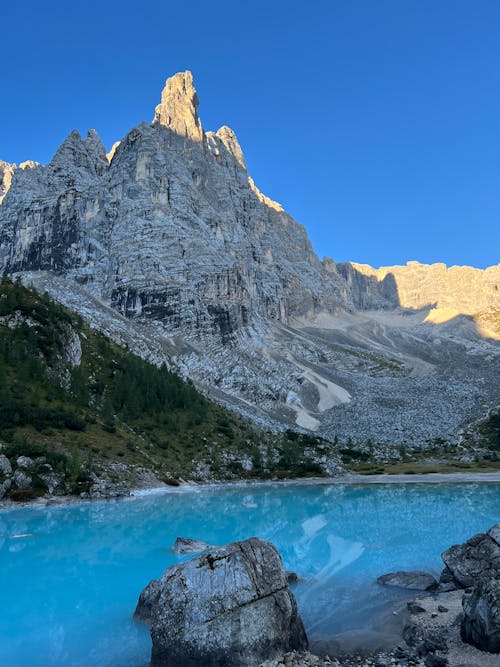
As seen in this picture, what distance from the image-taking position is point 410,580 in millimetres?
20922

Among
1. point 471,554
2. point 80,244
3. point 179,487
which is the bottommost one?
point 179,487

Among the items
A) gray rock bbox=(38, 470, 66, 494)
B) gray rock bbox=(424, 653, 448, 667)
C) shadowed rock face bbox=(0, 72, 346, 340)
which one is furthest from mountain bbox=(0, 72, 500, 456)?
gray rock bbox=(424, 653, 448, 667)

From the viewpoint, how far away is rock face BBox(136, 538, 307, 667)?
42.8ft

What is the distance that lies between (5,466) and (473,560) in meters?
40.1

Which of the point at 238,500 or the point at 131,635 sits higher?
the point at 131,635

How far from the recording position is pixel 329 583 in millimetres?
21734

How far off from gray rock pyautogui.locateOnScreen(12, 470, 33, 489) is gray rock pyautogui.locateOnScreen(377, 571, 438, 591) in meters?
34.3

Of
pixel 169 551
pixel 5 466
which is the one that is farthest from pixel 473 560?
pixel 5 466

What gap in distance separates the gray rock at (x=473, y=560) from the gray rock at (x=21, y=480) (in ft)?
122

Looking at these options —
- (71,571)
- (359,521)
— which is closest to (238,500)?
(359,521)

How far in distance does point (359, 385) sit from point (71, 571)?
117852mm

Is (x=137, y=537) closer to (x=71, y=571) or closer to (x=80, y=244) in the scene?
(x=71, y=571)

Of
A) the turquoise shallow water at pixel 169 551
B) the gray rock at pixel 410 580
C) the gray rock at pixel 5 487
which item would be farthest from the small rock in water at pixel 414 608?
the gray rock at pixel 5 487

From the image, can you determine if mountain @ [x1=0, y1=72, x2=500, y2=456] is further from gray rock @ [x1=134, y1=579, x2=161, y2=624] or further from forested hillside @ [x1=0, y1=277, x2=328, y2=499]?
gray rock @ [x1=134, y1=579, x2=161, y2=624]
